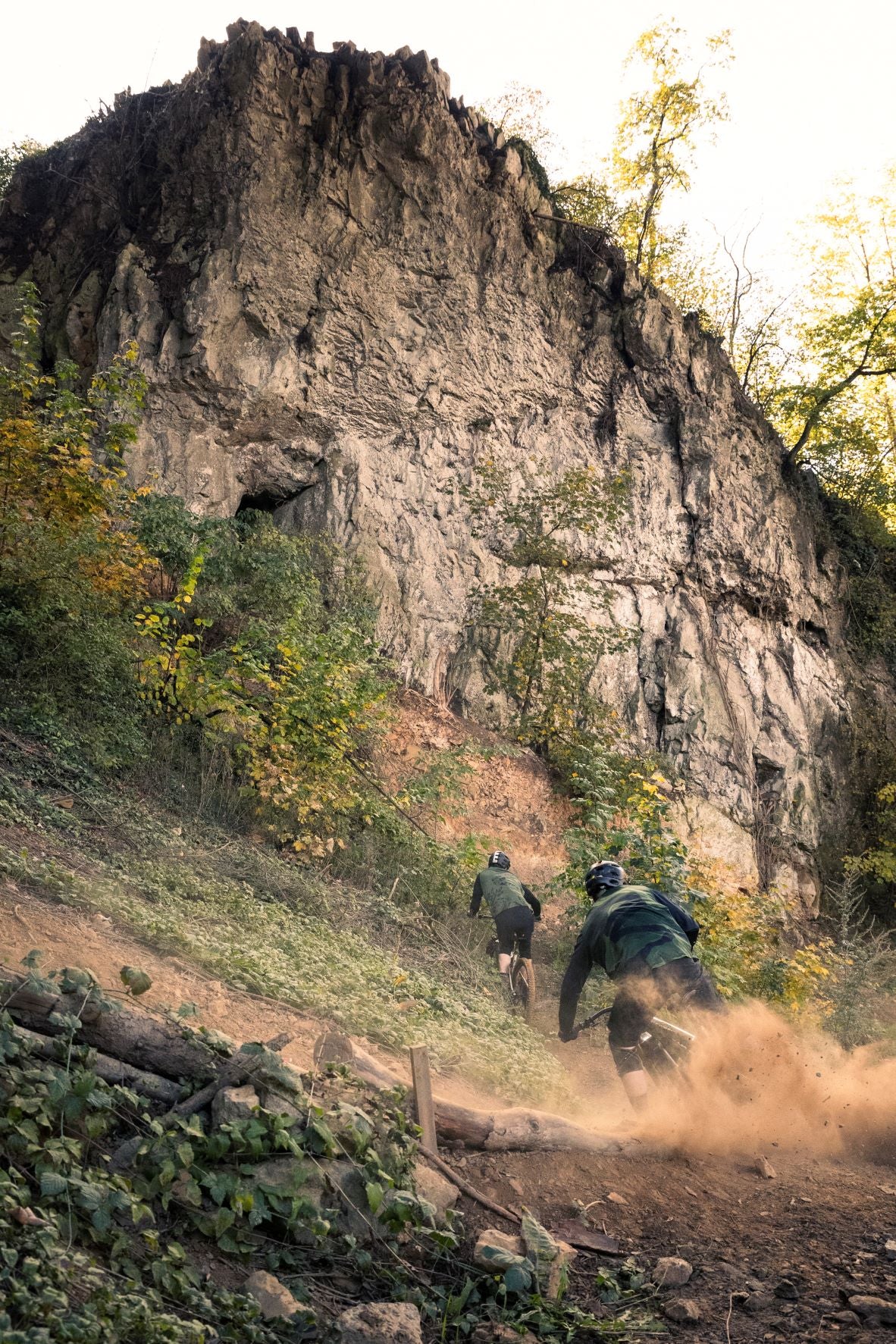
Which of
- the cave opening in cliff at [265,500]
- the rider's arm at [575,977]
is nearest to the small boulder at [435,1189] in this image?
the rider's arm at [575,977]

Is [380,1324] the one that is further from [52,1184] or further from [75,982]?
[75,982]

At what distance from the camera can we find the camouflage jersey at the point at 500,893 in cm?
952

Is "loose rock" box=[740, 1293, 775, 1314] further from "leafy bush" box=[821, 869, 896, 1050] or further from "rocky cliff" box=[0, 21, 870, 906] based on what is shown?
"rocky cliff" box=[0, 21, 870, 906]

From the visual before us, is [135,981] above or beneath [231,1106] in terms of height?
above

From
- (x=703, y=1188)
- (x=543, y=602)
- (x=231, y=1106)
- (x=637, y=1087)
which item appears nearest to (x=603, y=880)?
(x=637, y=1087)

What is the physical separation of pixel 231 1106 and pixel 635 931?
313 centimetres

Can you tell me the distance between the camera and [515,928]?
930 cm

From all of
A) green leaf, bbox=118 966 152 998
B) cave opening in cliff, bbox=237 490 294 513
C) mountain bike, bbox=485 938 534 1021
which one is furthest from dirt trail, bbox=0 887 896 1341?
cave opening in cliff, bbox=237 490 294 513

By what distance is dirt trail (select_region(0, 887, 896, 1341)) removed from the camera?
422 centimetres

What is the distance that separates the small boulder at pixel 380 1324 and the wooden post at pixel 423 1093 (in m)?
1.26

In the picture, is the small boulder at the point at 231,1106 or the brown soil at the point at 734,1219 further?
the brown soil at the point at 734,1219

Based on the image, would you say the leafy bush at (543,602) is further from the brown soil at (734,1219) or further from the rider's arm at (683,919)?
the brown soil at (734,1219)

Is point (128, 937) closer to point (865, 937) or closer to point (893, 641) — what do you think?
point (865, 937)

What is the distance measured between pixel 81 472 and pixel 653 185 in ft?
71.3
